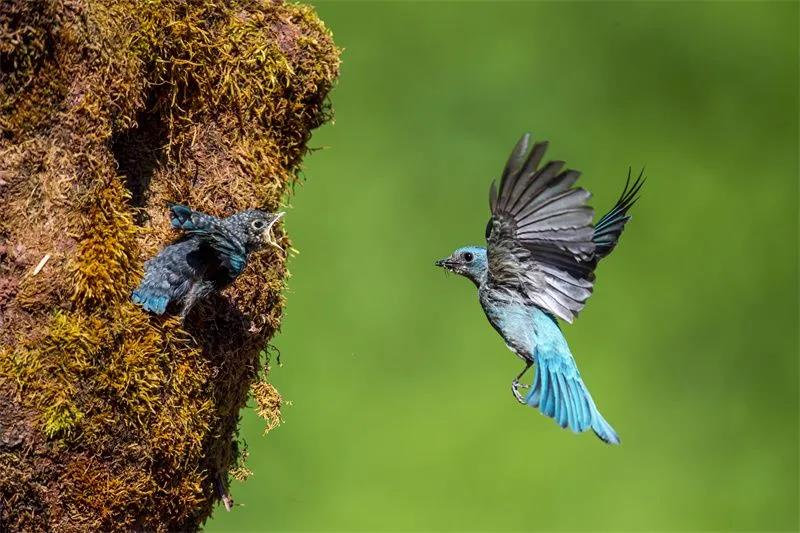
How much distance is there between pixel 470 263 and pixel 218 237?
4.15 feet

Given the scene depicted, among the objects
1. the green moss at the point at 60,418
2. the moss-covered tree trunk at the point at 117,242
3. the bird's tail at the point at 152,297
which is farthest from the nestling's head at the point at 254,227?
the green moss at the point at 60,418

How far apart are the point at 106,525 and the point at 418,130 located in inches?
175

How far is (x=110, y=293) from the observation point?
3.47 m

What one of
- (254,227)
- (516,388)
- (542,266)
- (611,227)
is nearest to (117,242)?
(254,227)

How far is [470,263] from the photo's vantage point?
451 centimetres

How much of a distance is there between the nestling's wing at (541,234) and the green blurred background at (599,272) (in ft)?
8.53

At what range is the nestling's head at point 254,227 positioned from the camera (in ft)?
12.1

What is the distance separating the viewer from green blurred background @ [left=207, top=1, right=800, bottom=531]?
696 cm

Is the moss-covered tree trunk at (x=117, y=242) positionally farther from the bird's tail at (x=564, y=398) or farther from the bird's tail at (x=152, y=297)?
the bird's tail at (x=564, y=398)

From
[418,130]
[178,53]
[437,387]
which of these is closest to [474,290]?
[437,387]

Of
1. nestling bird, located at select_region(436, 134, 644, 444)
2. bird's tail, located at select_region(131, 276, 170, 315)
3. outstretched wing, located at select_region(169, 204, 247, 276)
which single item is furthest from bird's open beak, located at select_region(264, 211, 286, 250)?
nestling bird, located at select_region(436, 134, 644, 444)

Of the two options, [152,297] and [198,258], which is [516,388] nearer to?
[198,258]

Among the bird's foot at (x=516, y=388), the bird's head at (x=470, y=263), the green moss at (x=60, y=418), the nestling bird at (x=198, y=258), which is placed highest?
the bird's head at (x=470, y=263)

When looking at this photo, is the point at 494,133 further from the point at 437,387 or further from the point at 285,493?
the point at 285,493
